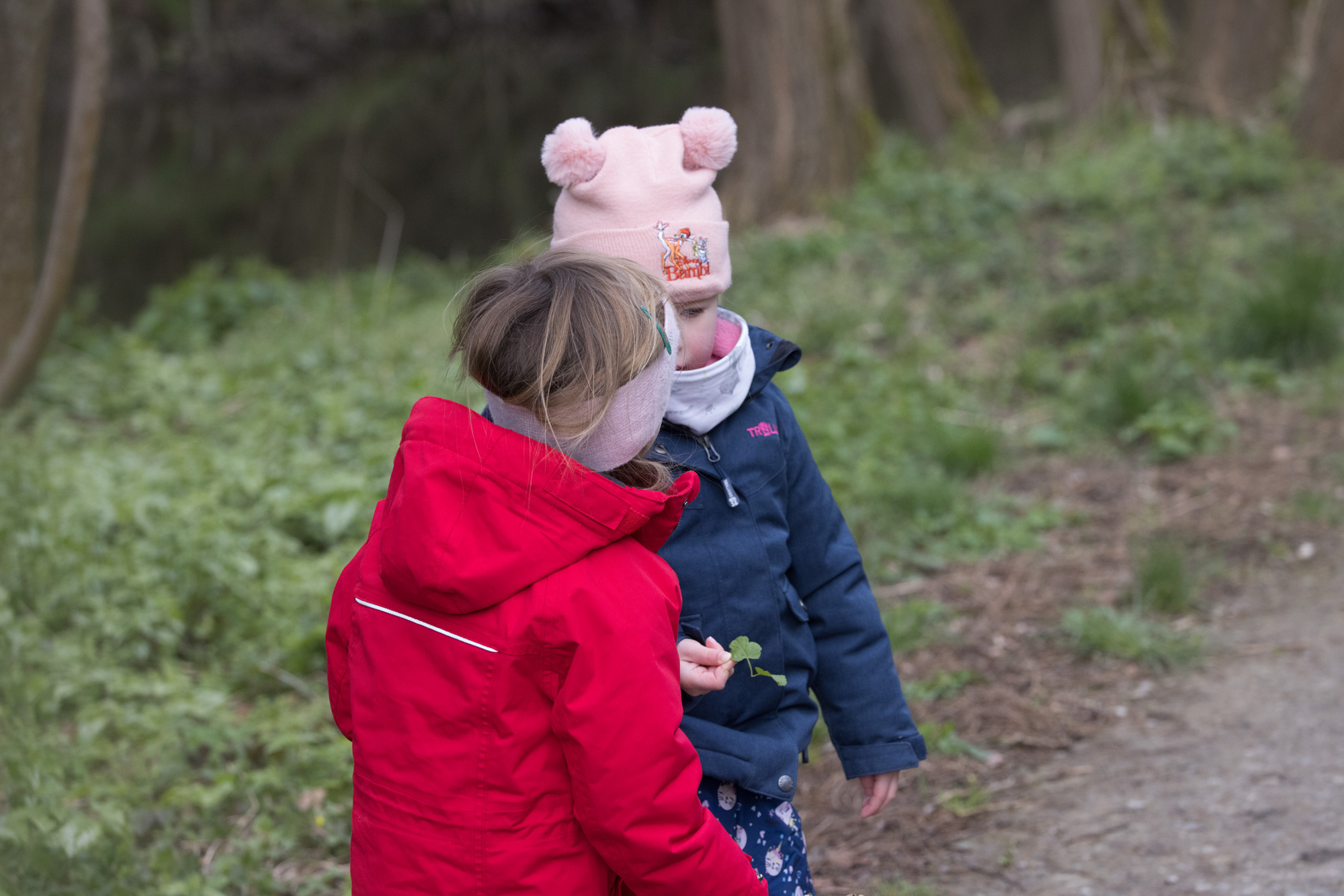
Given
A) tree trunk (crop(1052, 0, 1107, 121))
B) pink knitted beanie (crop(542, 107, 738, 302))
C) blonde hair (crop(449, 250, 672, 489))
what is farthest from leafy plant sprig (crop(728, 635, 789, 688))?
tree trunk (crop(1052, 0, 1107, 121))

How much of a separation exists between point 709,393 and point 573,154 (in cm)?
43

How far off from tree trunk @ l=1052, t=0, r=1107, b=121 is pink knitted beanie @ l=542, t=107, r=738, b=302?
27.3 ft

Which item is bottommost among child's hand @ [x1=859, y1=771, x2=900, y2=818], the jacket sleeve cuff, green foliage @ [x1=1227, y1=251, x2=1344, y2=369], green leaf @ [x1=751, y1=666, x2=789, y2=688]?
green foliage @ [x1=1227, y1=251, x2=1344, y2=369]

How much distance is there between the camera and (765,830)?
5.89 feet

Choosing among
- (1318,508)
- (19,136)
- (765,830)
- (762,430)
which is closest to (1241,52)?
(1318,508)

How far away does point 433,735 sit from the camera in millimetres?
1445

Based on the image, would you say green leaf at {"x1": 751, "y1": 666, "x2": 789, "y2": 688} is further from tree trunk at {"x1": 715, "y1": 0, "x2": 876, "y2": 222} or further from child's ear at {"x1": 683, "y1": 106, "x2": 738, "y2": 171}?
tree trunk at {"x1": 715, "y1": 0, "x2": 876, "y2": 222}

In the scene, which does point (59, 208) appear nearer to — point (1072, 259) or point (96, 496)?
point (96, 496)

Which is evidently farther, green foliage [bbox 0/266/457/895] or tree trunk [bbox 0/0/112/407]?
tree trunk [bbox 0/0/112/407]

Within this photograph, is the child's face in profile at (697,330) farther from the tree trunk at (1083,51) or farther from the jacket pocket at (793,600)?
the tree trunk at (1083,51)

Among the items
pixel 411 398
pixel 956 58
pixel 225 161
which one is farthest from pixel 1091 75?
pixel 225 161

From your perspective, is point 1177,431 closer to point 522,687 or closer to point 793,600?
point 793,600

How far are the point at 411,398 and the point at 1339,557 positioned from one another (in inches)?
Result: 157

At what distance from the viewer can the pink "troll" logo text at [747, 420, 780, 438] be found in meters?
1.81
